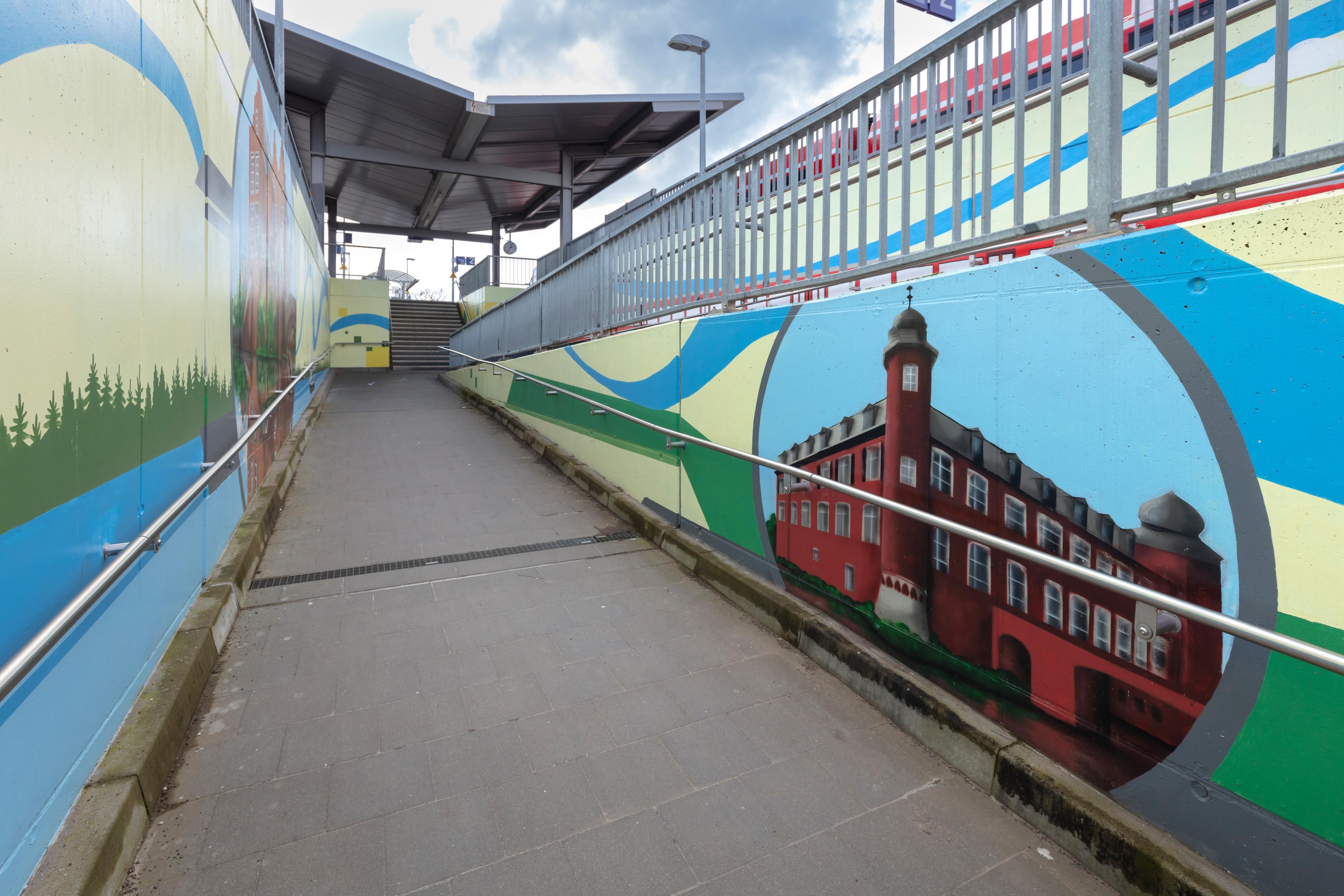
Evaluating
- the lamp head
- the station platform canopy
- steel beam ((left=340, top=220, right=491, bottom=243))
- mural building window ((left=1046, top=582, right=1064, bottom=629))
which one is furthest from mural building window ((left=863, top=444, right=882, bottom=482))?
steel beam ((left=340, top=220, right=491, bottom=243))

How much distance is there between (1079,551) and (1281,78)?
1.27 metres

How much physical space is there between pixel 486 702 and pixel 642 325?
3.73 metres

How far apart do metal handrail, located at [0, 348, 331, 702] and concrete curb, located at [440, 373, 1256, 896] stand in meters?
2.54

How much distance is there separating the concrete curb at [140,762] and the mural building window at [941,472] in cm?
270

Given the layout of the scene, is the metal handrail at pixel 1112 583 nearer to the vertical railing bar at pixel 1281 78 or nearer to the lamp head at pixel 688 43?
the vertical railing bar at pixel 1281 78

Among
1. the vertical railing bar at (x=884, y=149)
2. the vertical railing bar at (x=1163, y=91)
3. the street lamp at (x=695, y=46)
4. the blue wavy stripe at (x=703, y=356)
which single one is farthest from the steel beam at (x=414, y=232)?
the vertical railing bar at (x=1163, y=91)

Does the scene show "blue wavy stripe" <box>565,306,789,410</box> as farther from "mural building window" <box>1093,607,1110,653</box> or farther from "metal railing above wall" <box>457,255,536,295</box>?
"metal railing above wall" <box>457,255,536,295</box>

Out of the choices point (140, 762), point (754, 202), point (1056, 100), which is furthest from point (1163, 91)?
point (140, 762)

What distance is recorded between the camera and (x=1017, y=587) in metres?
2.23

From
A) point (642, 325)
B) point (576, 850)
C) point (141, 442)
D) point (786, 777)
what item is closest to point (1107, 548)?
point (786, 777)

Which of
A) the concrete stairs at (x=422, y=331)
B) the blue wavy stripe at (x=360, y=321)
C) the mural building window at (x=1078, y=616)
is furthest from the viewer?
the concrete stairs at (x=422, y=331)

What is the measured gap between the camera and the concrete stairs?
70.4 feet

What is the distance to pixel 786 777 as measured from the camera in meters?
2.27

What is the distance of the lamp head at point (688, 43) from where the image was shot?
38.2 feet
